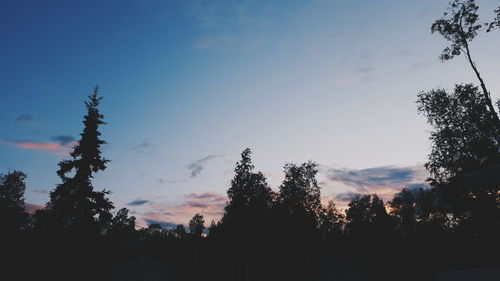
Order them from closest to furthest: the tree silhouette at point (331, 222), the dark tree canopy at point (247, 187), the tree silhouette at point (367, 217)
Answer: the dark tree canopy at point (247, 187)
the tree silhouette at point (331, 222)
the tree silhouette at point (367, 217)

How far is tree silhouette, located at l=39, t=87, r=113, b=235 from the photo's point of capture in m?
27.8

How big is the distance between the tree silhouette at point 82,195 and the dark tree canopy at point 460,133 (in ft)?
113

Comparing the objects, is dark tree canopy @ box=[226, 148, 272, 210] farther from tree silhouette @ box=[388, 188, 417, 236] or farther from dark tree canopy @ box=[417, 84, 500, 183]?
tree silhouette @ box=[388, 188, 417, 236]

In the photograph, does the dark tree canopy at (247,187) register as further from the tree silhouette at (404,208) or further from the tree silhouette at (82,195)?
the tree silhouette at (404,208)

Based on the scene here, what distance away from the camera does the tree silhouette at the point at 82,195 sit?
27828 millimetres

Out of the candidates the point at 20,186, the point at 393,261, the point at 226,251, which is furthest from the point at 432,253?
the point at 20,186

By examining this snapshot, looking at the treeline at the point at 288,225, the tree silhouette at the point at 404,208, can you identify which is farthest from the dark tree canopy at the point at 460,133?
the tree silhouette at the point at 404,208

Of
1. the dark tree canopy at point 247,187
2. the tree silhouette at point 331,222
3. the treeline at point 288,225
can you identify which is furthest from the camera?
the tree silhouette at point 331,222

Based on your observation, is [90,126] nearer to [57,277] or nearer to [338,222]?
[57,277]

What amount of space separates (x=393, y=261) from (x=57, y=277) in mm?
23815

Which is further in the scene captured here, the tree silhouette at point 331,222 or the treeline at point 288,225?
the tree silhouette at point 331,222

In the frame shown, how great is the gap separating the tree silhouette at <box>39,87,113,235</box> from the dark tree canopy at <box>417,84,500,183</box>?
1359 inches

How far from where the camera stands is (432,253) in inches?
885

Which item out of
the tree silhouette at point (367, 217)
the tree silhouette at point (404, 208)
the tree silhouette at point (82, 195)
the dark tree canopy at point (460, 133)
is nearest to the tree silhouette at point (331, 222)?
the tree silhouette at point (367, 217)
